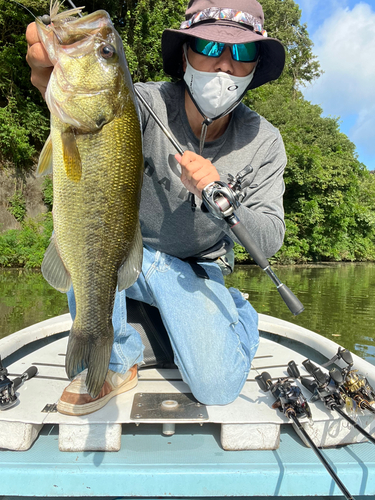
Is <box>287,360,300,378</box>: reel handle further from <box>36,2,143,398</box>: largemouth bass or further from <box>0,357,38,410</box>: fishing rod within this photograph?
<box>0,357,38,410</box>: fishing rod

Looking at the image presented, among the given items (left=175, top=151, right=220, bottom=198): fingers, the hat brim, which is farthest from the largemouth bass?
the hat brim

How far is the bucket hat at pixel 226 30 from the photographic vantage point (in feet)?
7.53

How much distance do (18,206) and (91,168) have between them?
15326 mm

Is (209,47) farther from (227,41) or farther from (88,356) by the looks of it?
(88,356)

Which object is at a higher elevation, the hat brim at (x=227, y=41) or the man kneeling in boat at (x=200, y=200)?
the hat brim at (x=227, y=41)

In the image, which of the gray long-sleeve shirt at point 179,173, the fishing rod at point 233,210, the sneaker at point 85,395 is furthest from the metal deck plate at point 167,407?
the gray long-sleeve shirt at point 179,173

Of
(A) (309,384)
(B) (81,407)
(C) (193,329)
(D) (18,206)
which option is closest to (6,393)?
(B) (81,407)

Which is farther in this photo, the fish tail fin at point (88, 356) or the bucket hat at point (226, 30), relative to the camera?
the bucket hat at point (226, 30)

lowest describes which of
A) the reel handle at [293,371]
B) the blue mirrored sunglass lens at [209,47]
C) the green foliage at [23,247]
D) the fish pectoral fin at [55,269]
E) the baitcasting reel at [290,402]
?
the green foliage at [23,247]

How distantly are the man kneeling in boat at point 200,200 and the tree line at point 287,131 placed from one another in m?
12.2

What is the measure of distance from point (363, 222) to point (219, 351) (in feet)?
93.0

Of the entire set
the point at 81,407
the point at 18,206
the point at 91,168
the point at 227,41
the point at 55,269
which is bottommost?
the point at 18,206

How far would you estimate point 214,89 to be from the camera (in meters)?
2.42

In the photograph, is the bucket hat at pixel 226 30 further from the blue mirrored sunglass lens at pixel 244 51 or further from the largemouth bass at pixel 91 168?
the largemouth bass at pixel 91 168
